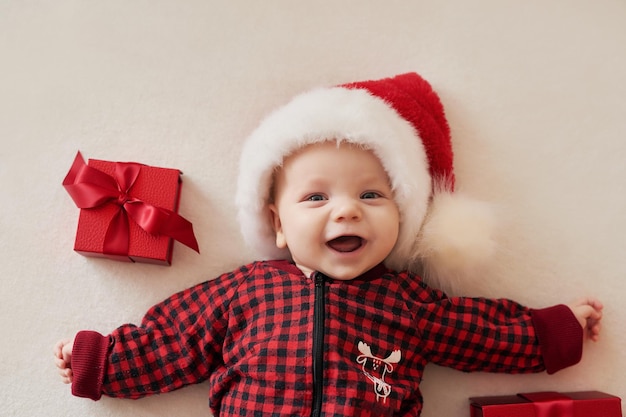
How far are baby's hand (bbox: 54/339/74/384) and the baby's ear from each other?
0.47 metres

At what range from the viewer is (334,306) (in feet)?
3.42

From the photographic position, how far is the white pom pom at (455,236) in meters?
1.09

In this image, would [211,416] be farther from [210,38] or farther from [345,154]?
[210,38]

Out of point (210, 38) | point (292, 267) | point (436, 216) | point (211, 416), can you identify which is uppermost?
point (210, 38)

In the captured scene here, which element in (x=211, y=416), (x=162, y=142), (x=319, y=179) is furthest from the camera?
(x=162, y=142)

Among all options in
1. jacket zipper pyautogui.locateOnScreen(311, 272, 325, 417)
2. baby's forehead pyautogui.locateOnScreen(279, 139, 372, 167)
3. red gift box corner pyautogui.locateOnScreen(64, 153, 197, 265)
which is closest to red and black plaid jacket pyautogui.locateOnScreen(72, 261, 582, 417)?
jacket zipper pyautogui.locateOnScreen(311, 272, 325, 417)

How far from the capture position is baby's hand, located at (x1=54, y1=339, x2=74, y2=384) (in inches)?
42.6

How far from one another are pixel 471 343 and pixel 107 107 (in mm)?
980

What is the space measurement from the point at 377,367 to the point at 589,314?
1.64 feet

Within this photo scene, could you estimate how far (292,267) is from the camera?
111 cm

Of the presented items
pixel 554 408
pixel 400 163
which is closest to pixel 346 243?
pixel 400 163

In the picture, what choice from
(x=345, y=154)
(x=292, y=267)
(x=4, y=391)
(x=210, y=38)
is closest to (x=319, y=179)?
(x=345, y=154)

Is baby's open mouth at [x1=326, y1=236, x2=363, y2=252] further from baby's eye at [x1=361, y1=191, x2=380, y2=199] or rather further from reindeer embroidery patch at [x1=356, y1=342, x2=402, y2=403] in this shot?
Result: reindeer embroidery patch at [x1=356, y1=342, x2=402, y2=403]

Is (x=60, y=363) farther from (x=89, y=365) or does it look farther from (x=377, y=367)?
(x=377, y=367)
